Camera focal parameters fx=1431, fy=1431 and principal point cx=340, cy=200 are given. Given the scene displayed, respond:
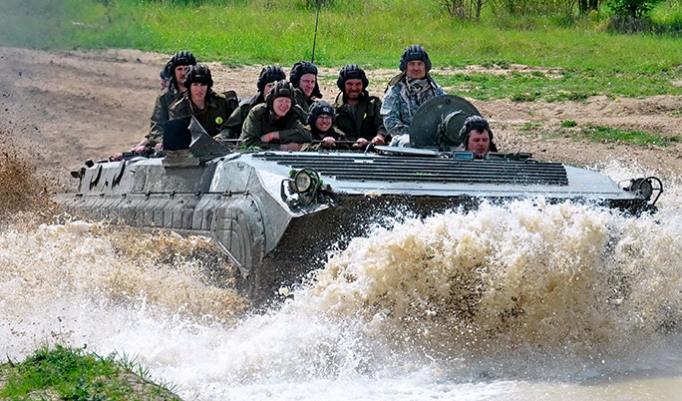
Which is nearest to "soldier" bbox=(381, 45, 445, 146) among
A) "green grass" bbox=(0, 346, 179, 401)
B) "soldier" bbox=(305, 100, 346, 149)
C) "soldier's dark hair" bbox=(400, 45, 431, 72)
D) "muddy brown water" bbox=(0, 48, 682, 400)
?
"soldier's dark hair" bbox=(400, 45, 431, 72)

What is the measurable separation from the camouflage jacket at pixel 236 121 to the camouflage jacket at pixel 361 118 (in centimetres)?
79

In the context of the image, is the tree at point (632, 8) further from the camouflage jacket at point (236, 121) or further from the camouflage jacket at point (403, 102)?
the camouflage jacket at point (236, 121)

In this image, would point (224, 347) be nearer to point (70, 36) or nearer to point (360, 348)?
point (360, 348)

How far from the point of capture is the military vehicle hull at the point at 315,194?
8078mm

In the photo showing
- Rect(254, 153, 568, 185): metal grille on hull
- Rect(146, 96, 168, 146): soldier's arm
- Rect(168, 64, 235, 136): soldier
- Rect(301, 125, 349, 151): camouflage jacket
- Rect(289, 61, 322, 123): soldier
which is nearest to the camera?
Rect(254, 153, 568, 185): metal grille on hull

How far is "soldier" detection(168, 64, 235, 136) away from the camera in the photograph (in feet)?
36.8

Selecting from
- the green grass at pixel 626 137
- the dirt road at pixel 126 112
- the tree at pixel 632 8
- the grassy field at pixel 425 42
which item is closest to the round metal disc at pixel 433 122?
the grassy field at pixel 425 42

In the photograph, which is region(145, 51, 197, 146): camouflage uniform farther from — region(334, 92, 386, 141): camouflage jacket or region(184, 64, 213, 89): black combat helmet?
region(334, 92, 386, 141): camouflage jacket

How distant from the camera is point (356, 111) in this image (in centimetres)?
1155

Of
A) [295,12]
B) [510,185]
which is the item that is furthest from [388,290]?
[295,12]

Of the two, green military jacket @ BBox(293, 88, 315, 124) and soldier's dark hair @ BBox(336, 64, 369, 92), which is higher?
soldier's dark hair @ BBox(336, 64, 369, 92)

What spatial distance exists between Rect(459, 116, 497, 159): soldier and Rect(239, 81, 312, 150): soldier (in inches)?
46.7

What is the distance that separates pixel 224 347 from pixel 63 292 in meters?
1.86

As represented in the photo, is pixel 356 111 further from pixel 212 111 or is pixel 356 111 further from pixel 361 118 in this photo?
pixel 212 111
